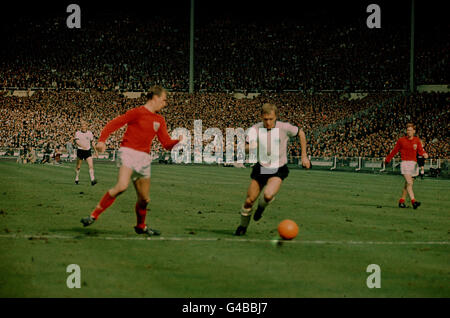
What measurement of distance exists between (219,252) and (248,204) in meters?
1.74

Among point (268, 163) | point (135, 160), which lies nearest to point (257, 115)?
point (268, 163)

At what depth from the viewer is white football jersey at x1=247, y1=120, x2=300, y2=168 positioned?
33.3 feet

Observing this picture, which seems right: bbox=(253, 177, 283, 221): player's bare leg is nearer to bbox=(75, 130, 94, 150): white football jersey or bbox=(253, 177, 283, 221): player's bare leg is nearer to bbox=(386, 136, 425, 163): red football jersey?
bbox=(386, 136, 425, 163): red football jersey

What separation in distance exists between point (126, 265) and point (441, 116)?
1664 inches

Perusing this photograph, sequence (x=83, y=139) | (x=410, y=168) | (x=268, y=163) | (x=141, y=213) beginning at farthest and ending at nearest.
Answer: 1. (x=83, y=139)
2. (x=410, y=168)
3. (x=268, y=163)
4. (x=141, y=213)

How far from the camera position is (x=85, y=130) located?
22.0m

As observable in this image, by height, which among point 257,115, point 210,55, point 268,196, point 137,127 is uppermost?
point 210,55

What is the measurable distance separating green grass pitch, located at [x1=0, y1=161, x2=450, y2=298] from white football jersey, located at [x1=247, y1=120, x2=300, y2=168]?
1296 mm

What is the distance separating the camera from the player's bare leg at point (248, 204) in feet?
32.8

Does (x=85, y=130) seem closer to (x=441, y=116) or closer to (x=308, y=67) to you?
(x=441, y=116)

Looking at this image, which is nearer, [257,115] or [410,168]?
[410,168]

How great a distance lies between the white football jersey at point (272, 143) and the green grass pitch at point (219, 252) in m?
1.30

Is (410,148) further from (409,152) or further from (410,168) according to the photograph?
(410,168)

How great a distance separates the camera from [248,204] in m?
10.0
